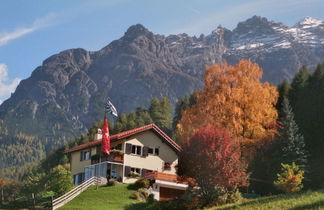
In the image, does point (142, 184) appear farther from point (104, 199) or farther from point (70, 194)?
point (70, 194)

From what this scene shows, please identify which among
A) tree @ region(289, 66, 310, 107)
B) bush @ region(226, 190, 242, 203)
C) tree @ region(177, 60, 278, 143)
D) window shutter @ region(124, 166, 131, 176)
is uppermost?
tree @ region(289, 66, 310, 107)

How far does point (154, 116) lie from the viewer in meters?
147

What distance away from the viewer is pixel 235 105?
200ft

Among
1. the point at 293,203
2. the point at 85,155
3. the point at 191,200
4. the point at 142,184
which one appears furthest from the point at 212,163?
the point at 85,155

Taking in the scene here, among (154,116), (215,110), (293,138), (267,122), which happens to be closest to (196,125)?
(215,110)

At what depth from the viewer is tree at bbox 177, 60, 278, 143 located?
197 ft

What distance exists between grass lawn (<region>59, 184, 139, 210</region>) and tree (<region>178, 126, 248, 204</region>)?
28.5 ft

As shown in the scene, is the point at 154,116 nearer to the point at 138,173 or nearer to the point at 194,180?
the point at 138,173

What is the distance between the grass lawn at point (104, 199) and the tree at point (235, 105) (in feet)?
31.1

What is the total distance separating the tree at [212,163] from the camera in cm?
4028

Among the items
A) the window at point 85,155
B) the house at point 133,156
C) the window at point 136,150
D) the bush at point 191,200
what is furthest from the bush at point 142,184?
the bush at point 191,200

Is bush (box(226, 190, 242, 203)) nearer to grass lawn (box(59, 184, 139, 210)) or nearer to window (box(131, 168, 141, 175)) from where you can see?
grass lawn (box(59, 184, 139, 210))

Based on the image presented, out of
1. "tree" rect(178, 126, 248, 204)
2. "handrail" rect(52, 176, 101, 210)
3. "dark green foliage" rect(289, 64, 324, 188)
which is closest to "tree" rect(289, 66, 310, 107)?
"dark green foliage" rect(289, 64, 324, 188)

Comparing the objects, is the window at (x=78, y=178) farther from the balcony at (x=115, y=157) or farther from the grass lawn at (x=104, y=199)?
the grass lawn at (x=104, y=199)
